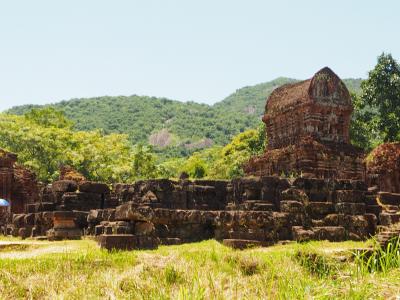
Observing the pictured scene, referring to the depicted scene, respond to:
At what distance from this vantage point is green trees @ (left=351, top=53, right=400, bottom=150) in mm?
31031

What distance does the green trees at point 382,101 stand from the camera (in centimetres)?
3103

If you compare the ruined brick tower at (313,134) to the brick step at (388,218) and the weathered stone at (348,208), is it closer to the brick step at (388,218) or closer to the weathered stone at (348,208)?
the weathered stone at (348,208)

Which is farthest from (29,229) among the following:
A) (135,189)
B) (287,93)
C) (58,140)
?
(58,140)

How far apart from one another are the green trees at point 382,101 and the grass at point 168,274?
74.8 feet

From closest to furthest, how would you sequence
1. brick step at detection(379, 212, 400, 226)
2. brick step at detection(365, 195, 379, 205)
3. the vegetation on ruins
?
brick step at detection(379, 212, 400, 226)
brick step at detection(365, 195, 379, 205)
the vegetation on ruins

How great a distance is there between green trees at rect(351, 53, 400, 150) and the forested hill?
197 ft

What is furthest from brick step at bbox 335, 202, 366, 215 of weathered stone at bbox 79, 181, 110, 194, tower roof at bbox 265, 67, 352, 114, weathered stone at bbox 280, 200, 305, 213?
tower roof at bbox 265, 67, 352, 114

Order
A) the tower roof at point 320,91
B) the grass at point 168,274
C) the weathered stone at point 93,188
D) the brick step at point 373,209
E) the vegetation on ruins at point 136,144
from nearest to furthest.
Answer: the grass at point 168,274
the brick step at point 373,209
the weathered stone at point 93,188
the tower roof at point 320,91
the vegetation on ruins at point 136,144

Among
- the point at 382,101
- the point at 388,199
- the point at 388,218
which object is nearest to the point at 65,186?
the point at 388,218

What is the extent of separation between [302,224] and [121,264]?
586 centimetres

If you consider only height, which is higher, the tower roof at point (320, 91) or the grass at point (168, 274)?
the tower roof at point (320, 91)

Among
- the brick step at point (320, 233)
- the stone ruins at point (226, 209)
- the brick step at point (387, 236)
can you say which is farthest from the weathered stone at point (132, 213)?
the brick step at point (387, 236)

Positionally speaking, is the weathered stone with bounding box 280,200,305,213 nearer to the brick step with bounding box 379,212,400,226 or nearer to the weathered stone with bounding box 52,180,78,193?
the brick step with bounding box 379,212,400,226

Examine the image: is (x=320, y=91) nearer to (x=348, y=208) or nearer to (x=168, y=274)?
(x=348, y=208)
